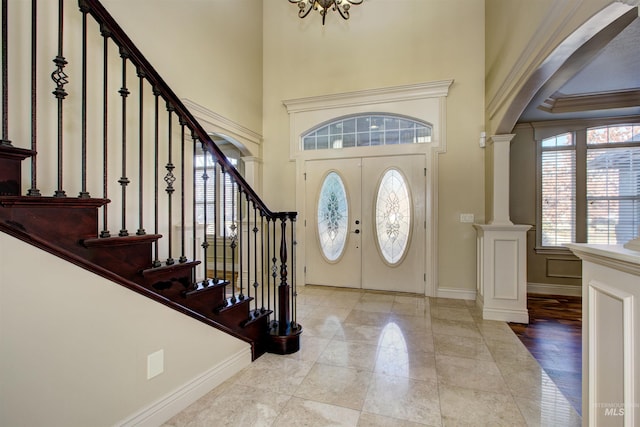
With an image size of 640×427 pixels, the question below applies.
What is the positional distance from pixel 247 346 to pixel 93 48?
107 inches

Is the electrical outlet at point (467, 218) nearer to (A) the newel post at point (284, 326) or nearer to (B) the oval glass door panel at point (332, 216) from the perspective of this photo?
(B) the oval glass door panel at point (332, 216)

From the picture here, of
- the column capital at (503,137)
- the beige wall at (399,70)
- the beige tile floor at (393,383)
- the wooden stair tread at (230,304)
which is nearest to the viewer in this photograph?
the beige tile floor at (393,383)

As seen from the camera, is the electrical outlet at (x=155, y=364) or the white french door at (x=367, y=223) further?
the white french door at (x=367, y=223)

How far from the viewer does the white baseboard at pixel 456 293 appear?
4.03 m

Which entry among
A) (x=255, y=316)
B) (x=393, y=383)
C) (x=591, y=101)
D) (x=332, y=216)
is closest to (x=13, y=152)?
(x=255, y=316)

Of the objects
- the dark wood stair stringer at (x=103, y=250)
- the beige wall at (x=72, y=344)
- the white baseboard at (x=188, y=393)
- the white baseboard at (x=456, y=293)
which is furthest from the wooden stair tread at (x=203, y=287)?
the white baseboard at (x=456, y=293)

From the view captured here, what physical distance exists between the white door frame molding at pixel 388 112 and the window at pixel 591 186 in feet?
5.86

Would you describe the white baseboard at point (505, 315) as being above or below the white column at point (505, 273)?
below

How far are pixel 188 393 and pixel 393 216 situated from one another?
335 cm

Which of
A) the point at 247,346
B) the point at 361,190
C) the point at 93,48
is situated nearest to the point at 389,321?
the point at 247,346

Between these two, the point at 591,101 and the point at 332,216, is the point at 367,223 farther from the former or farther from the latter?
the point at 591,101

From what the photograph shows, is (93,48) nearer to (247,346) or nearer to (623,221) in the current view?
(247,346)

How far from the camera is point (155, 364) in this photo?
1.65 meters

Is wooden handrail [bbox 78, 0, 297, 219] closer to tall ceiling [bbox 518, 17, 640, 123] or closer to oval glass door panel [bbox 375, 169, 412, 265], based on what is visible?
oval glass door panel [bbox 375, 169, 412, 265]
